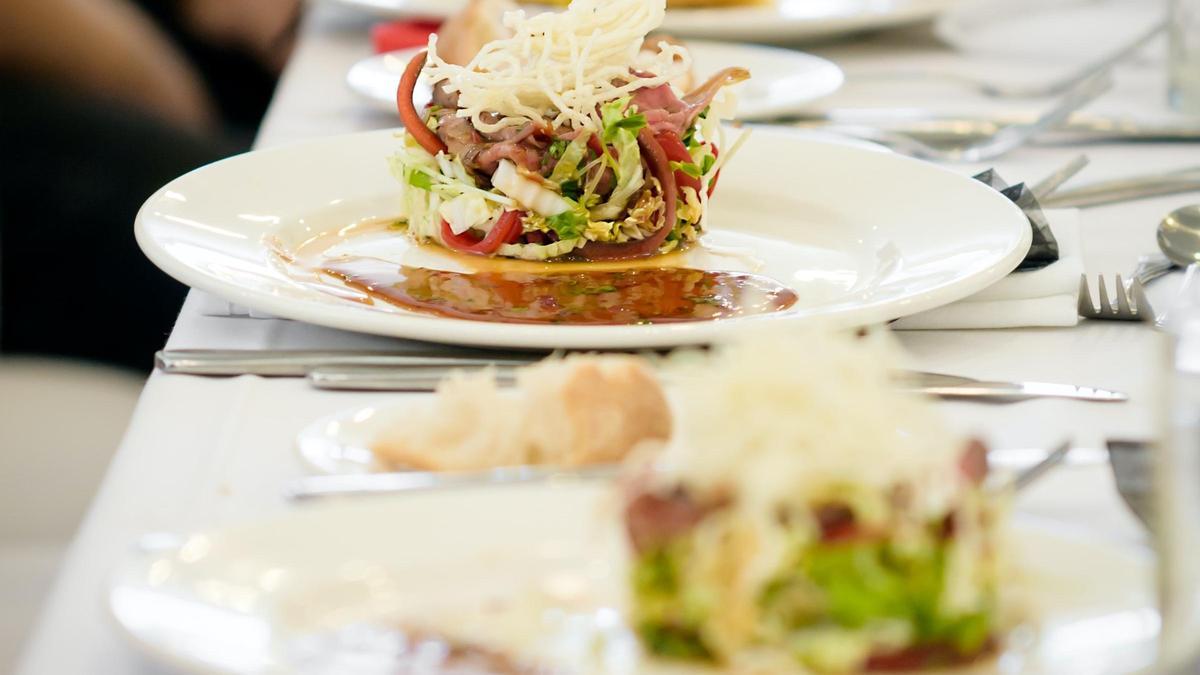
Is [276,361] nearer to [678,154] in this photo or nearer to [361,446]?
[361,446]

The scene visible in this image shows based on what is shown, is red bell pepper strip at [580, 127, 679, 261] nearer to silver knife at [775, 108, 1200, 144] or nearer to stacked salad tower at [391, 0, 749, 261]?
stacked salad tower at [391, 0, 749, 261]

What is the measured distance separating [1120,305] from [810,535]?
897 millimetres

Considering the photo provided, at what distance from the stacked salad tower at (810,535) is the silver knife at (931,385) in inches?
18.6

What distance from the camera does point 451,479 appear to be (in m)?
0.94

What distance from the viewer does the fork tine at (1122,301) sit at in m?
1.48

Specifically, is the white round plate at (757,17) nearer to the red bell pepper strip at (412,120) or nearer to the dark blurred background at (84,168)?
the dark blurred background at (84,168)

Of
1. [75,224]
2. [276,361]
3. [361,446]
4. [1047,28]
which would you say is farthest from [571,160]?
[1047,28]

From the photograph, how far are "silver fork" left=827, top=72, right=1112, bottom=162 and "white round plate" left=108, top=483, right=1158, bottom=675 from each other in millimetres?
1511

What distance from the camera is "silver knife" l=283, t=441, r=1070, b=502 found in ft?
3.07

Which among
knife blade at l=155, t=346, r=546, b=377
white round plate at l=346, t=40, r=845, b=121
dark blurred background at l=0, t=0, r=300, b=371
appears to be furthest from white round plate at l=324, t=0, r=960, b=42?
knife blade at l=155, t=346, r=546, b=377

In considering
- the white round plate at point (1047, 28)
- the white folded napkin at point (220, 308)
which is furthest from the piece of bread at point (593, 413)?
the white round plate at point (1047, 28)

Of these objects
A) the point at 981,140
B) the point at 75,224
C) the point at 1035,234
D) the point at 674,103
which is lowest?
the point at 75,224

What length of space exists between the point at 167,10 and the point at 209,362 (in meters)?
2.52

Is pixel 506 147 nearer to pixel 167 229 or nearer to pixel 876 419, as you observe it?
pixel 167 229
